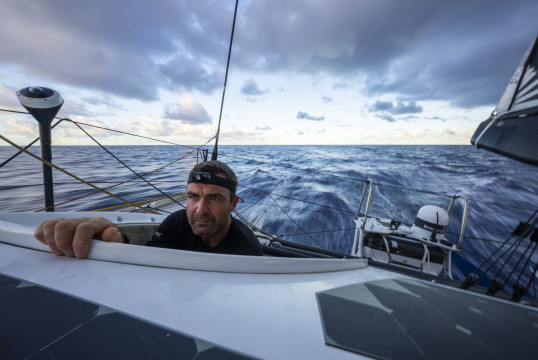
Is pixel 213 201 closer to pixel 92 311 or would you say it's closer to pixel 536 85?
pixel 92 311

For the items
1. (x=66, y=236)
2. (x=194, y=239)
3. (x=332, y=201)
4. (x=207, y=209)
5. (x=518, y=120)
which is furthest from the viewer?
(x=332, y=201)

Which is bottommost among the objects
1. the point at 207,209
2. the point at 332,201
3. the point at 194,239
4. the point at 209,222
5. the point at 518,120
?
the point at 332,201

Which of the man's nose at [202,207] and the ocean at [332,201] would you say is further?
the ocean at [332,201]

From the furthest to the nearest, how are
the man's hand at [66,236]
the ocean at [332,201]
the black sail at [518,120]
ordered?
the ocean at [332,201] → the black sail at [518,120] → the man's hand at [66,236]

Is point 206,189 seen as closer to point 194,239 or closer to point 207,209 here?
point 207,209

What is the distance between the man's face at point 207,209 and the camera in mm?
1664

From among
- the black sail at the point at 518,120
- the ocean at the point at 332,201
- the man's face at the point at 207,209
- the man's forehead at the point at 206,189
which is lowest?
the ocean at the point at 332,201

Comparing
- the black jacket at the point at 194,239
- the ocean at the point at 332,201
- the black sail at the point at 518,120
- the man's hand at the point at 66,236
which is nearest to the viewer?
the man's hand at the point at 66,236

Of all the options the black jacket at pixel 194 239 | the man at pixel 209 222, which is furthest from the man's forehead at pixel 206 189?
the black jacket at pixel 194 239

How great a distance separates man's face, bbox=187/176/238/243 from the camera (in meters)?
1.66

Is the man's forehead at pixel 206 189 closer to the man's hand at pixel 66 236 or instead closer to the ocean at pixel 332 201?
the man's hand at pixel 66 236

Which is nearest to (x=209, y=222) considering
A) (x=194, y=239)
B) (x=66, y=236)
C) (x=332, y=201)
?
(x=194, y=239)

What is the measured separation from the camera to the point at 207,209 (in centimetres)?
166

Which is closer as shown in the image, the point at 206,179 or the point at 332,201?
the point at 206,179
